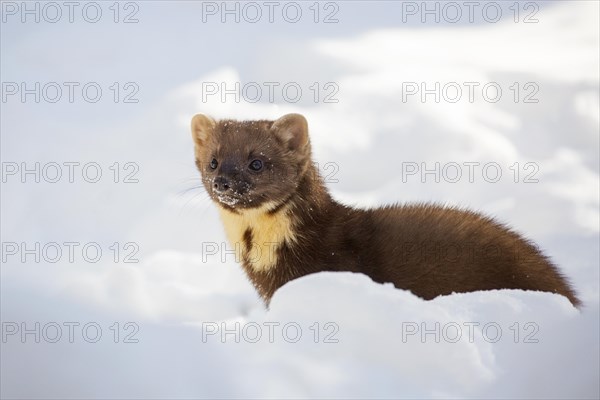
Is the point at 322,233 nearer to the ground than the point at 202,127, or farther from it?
nearer to the ground

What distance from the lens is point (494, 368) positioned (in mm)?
3586

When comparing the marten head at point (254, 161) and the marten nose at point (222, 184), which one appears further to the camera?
the marten head at point (254, 161)

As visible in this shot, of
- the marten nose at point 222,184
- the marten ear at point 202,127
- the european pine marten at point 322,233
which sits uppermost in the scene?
A: the marten ear at point 202,127

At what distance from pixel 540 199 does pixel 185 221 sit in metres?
3.18

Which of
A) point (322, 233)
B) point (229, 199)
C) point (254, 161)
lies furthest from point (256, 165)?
point (322, 233)

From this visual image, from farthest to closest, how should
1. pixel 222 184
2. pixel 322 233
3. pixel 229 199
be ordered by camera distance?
pixel 322 233 → pixel 229 199 → pixel 222 184

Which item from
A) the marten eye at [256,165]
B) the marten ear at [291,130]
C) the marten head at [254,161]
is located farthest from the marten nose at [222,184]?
the marten ear at [291,130]

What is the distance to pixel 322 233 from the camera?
4793 mm

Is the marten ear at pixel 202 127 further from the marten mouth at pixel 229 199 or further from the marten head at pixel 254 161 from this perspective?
the marten mouth at pixel 229 199

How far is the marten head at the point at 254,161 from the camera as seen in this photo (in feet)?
15.3

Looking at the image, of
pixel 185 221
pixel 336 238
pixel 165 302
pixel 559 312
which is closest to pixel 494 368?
pixel 559 312

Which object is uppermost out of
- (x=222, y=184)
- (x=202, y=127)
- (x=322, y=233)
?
(x=202, y=127)

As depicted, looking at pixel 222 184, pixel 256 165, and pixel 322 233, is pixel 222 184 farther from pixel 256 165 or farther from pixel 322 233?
pixel 322 233

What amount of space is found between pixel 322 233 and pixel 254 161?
1.91 ft
